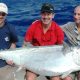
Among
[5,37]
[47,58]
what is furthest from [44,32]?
[5,37]

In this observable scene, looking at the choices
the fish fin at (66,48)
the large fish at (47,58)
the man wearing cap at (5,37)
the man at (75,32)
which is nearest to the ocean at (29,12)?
the man wearing cap at (5,37)

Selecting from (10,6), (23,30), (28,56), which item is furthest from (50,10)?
(10,6)

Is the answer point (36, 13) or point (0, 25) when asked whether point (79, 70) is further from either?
point (36, 13)

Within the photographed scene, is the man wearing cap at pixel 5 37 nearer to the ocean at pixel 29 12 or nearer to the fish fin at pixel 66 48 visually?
the fish fin at pixel 66 48

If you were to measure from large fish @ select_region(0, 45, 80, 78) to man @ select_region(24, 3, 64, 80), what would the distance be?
35 centimetres

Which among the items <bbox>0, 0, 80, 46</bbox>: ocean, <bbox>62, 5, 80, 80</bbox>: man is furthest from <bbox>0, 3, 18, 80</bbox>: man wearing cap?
<bbox>0, 0, 80, 46</bbox>: ocean

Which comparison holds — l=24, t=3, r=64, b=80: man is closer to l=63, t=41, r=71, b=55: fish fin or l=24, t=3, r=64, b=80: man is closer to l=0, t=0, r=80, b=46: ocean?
l=63, t=41, r=71, b=55: fish fin

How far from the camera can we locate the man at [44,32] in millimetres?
6109

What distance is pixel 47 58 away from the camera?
583cm

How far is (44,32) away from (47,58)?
62cm

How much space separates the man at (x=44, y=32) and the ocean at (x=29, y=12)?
6.67 meters

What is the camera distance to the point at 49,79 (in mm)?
5891

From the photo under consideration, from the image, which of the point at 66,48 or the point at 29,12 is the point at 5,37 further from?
the point at 29,12

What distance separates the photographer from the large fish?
18.8 feet
